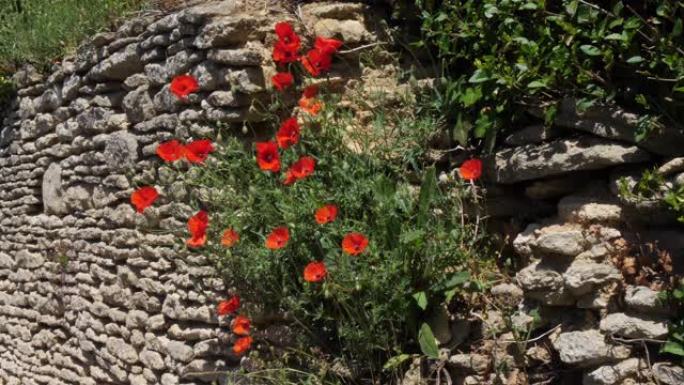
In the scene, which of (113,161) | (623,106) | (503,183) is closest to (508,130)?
(503,183)

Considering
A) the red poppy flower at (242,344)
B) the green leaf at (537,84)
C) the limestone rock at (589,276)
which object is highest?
the green leaf at (537,84)

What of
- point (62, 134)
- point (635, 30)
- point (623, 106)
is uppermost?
point (635, 30)

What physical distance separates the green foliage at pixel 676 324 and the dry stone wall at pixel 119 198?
190cm

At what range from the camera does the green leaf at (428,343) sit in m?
3.00

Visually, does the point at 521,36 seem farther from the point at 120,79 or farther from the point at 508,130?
the point at 120,79

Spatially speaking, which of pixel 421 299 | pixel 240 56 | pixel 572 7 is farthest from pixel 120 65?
pixel 572 7

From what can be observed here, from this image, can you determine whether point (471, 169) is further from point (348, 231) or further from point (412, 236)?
point (348, 231)

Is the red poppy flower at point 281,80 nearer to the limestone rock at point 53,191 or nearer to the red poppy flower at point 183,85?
the red poppy flower at point 183,85

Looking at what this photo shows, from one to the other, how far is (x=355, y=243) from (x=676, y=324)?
1.13m

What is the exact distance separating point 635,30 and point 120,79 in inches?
120

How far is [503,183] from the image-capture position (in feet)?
10.8

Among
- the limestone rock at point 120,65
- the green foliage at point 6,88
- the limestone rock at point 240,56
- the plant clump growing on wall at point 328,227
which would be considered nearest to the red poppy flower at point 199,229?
the plant clump growing on wall at point 328,227

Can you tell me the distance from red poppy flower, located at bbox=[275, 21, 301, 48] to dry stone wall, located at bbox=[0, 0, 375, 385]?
0.78ft

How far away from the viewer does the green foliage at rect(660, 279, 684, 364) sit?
2.48 metres
